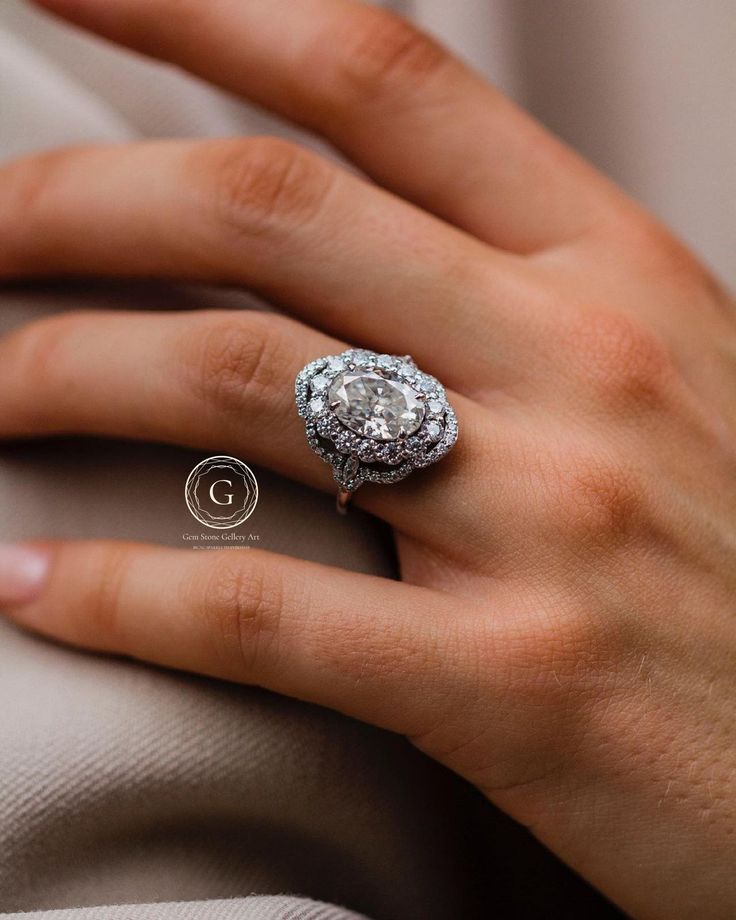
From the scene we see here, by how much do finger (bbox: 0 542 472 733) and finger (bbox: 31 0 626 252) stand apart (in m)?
0.48

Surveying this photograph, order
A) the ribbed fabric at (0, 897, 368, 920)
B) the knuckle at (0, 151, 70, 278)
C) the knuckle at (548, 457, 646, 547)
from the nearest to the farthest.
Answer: the ribbed fabric at (0, 897, 368, 920) → the knuckle at (548, 457, 646, 547) → the knuckle at (0, 151, 70, 278)

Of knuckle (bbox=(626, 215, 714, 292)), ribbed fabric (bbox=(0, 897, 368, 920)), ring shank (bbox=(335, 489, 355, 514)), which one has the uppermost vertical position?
knuckle (bbox=(626, 215, 714, 292))

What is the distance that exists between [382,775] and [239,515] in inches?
12.2

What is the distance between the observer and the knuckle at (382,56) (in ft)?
3.09

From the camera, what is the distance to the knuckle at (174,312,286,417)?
0.79 m

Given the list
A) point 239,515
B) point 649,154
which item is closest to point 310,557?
point 239,515

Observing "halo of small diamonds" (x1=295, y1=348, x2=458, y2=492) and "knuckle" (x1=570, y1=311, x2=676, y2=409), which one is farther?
"knuckle" (x1=570, y1=311, x2=676, y2=409)

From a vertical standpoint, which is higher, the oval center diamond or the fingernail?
the oval center diamond

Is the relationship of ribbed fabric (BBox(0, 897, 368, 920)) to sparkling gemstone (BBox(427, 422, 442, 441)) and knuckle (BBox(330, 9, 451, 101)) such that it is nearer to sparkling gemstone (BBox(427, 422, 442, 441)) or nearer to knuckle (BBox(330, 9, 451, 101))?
sparkling gemstone (BBox(427, 422, 442, 441))

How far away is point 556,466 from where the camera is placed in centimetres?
81

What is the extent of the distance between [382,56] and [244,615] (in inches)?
25.7

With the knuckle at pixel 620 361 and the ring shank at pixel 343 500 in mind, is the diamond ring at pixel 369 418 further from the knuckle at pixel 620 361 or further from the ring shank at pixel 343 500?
the knuckle at pixel 620 361

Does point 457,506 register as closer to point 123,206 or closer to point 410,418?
point 410,418

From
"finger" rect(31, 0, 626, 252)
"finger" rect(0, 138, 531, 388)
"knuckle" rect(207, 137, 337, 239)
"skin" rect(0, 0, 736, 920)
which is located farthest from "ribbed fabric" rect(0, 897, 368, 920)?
"finger" rect(31, 0, 626, 252)
